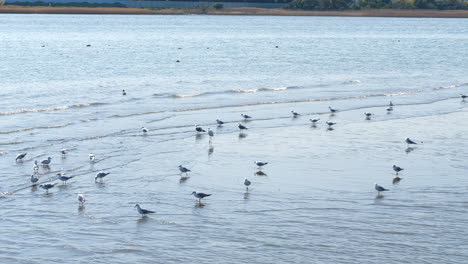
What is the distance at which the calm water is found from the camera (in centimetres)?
1416

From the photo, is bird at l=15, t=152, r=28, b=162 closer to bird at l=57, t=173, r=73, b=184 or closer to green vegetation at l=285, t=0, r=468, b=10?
bird at l=57, t=173, r=73, b=184

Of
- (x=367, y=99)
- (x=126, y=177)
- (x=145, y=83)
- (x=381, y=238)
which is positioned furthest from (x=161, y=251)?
(x=145, y=83)

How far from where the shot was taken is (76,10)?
17725 cm

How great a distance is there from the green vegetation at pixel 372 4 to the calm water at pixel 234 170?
419 ft

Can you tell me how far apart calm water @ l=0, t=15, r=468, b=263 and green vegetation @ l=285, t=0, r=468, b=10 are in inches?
5032

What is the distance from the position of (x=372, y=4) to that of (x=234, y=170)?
519 ft

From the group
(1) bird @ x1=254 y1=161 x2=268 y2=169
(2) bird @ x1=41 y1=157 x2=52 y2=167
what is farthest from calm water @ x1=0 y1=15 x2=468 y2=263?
(2) bird @ x1=41 y1=157 x2=52 y2=167

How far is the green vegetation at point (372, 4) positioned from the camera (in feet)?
560

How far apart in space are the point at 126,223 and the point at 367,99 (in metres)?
22.6

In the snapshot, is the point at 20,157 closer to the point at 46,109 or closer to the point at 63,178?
the point at 63,178

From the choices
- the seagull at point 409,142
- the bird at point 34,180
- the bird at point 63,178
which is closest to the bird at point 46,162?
the bird at point 34,180

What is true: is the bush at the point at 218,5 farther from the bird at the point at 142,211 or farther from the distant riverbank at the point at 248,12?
the bird at the point at 142,211

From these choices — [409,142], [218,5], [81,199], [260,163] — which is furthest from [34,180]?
[218,5]

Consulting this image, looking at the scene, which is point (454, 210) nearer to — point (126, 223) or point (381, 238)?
point (381, 238)
